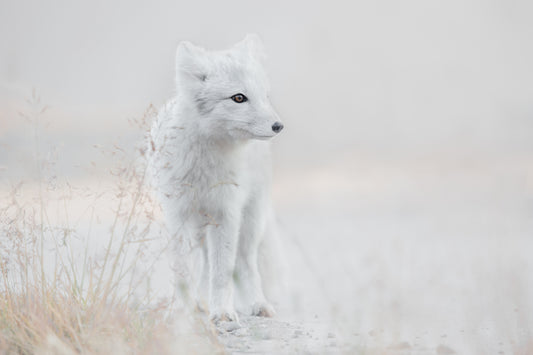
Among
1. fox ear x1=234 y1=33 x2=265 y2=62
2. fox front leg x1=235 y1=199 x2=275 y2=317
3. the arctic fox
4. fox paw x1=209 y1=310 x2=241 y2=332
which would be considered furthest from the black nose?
fox paw x1=209 y1=310 x2=241 y2=332

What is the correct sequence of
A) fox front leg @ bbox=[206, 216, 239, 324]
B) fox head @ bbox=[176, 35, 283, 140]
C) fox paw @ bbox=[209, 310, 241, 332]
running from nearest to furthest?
fox head @ bbox=[176, 35, 283, 140]
fox paw @ bbox=[209, 310, 241, 332]
fox front leg @ bbox=[206, 216, 239, 324]

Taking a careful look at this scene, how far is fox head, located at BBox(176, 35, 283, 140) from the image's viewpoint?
3.48 meters

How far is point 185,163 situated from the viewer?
3787 millimetres

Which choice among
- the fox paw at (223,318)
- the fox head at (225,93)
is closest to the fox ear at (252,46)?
the fox head at (225,93)

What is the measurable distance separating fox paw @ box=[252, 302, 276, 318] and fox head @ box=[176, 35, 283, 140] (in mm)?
1414

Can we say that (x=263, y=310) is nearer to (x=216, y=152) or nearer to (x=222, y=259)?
(x=222, y=259)

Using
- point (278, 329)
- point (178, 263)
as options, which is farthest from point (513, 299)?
point (178, 263)

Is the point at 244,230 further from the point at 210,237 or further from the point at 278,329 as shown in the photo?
the point at 278,329

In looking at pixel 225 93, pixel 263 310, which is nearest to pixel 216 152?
pixel 225 93

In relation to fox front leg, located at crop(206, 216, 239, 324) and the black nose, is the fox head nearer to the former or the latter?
the black nose

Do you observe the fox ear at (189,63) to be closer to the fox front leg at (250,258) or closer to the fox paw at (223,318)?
the fox front leg at (250,258)

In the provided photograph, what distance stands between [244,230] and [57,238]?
1586 millimetres

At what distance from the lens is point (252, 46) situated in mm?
4059

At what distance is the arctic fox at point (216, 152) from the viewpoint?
3.57 meters
